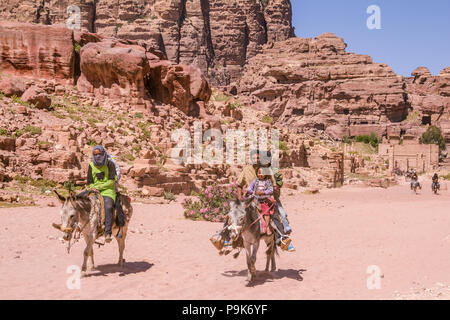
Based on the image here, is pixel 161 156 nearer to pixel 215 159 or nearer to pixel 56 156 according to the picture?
pixel 215 159

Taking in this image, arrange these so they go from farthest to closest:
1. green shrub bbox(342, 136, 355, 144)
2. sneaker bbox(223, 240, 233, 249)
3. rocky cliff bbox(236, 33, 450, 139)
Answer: rocky cliff bbox(236, 33, 450, 139)
green shrub bbox(342, 136, 355, 144)
sneaker bbox(223, 240, 233, 249)

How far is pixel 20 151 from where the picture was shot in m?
19.1

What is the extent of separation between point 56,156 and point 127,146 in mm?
5103

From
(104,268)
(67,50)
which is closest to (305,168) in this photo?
(67,50)

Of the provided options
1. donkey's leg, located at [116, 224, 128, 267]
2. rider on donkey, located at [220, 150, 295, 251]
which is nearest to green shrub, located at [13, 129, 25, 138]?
donkey's leg, located at [116, 224, 128, 267]

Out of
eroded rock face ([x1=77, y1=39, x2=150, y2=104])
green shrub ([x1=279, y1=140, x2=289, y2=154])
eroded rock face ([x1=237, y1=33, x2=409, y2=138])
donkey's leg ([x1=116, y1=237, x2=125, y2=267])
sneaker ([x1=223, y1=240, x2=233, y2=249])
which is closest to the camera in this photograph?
sneaker ([x1=223, y1=240, x2=233, y2=249])

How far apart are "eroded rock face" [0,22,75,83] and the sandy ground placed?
18204 mm

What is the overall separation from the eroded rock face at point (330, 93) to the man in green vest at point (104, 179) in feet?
241

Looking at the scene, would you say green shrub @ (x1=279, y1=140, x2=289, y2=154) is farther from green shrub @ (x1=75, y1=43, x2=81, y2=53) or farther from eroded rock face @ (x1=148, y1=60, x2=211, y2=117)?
green shrub @ (x1=75, y1=43, x2=81, y2=53)

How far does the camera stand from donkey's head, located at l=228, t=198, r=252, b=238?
660 centimetres

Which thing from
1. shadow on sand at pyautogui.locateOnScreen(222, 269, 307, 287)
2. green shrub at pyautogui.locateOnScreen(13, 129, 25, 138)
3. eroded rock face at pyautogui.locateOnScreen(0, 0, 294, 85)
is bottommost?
shadow on sand at pyautogui.locateOnScreen(222, 269, 307, 287)

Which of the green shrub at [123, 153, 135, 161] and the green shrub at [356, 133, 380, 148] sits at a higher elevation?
the green shrub at [356, 133, 380, 148]

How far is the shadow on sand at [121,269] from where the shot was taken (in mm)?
7641

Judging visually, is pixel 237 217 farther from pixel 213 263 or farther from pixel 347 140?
pixel 347 140
